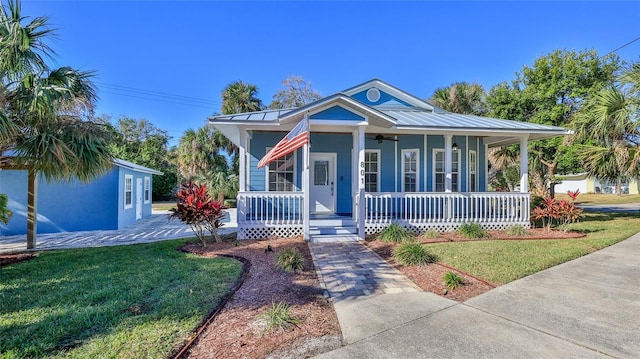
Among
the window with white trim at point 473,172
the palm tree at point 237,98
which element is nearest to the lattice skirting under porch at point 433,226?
the window with white trim at point 473,172

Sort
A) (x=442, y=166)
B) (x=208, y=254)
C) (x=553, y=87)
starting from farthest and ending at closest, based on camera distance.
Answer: (x=553, y=87) < (x=442, y=166) < (x=208, y=254)

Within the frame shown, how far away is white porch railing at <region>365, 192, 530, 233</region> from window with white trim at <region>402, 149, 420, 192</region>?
1.27 metres

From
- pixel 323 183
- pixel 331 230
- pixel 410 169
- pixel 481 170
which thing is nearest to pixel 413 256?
pixel 331 230

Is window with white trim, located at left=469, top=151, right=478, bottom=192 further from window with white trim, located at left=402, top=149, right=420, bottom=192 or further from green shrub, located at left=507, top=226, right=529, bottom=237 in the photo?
green shrub, located at left=507, top=226, right=529, bottom=237

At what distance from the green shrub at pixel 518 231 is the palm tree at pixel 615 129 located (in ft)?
13.8

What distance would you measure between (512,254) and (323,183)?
20.2 ft

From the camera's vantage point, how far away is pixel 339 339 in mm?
3078

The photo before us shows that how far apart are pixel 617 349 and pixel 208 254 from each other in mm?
6878

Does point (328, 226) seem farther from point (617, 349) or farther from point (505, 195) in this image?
point (617, 349)


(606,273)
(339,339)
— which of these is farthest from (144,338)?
(606,273)

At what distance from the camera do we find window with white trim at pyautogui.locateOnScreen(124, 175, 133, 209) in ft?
39.5

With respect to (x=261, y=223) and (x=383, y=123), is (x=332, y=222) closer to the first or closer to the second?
(x=261, y=223)

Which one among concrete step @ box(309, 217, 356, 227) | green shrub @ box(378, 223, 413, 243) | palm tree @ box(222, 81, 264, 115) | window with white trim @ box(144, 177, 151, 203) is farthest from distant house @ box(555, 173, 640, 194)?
window with white trim @ box(144, 177, 151, 203)

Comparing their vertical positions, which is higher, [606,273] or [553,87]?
[553,87]
